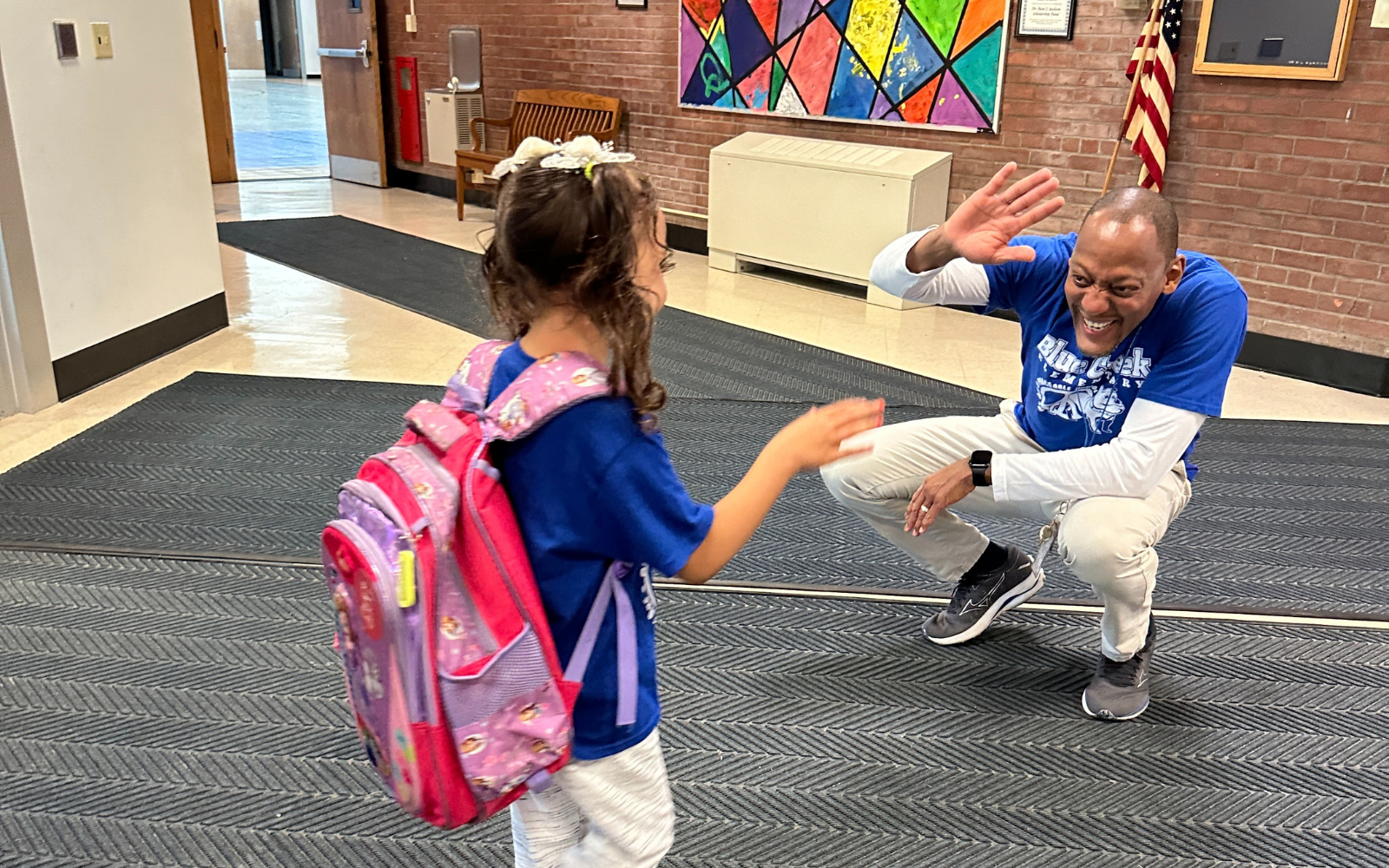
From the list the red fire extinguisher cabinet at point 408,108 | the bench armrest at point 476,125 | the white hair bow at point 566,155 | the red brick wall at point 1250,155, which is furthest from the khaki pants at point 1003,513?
the red fire extinguisher cabinet at point 408,108

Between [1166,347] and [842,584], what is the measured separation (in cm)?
98

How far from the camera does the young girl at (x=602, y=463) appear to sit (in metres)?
1.13

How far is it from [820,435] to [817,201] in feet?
15.1

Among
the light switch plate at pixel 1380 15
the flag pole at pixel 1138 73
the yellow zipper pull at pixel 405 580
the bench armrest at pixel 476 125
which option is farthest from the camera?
the bench armrest at pixel 476 125

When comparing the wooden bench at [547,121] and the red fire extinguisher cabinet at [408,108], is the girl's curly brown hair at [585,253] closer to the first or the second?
the wooden bench at [547,121]

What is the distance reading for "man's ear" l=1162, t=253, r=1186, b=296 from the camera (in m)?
1.95

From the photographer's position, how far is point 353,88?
8.97 metres

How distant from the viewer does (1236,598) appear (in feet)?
8.45

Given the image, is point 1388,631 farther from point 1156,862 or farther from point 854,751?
point 854,751

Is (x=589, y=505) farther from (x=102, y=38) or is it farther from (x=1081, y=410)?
(x=102, y=38)

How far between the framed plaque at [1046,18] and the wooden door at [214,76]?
6299 millimetres

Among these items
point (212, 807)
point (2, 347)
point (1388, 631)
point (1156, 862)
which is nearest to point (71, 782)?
point (212, 807)

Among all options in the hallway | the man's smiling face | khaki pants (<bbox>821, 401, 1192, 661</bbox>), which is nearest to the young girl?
the man's smiling face

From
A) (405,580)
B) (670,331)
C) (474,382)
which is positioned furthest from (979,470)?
(670,331)
